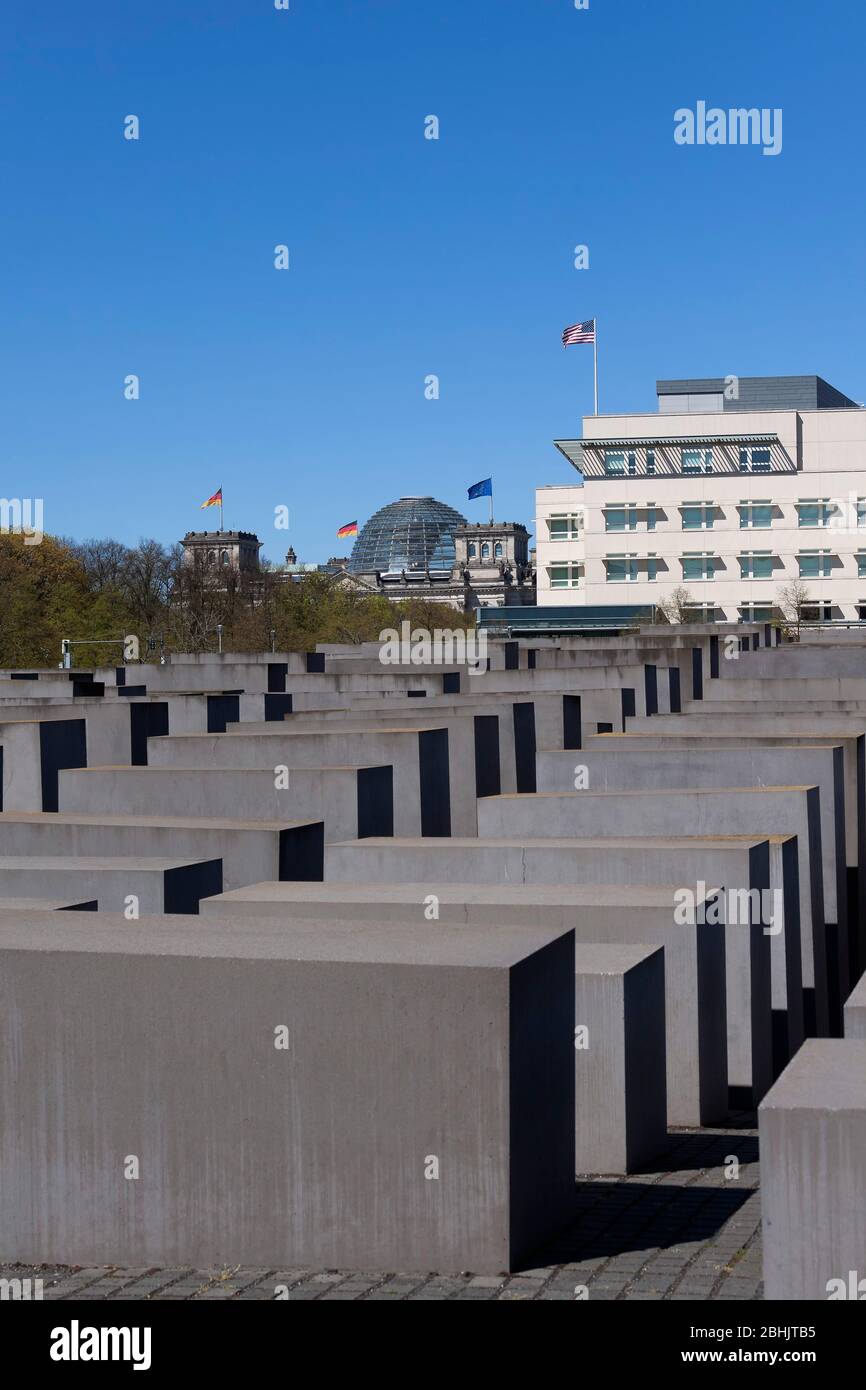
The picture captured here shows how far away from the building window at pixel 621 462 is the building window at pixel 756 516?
6.79 meters

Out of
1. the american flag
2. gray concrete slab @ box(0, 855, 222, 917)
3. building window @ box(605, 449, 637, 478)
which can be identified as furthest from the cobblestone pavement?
building window @ box(605, 449, 637, 478)

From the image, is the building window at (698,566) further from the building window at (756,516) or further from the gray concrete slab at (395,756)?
the gray concrete slab at (395,756)

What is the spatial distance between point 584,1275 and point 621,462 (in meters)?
93.5

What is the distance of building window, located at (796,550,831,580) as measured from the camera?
95.4 meters

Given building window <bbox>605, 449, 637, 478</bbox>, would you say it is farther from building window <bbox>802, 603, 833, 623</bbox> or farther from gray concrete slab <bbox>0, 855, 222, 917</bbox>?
gray concrete slab <bbox>0, 855, 222, 917</bbox>

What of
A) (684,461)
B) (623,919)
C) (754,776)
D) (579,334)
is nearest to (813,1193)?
(623,919)

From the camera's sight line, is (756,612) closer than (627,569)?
Yes

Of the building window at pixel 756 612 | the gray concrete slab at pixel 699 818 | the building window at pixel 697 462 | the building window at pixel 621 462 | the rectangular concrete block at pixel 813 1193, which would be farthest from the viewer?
the building window at pixel 697 462

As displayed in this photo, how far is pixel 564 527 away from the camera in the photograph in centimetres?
10106

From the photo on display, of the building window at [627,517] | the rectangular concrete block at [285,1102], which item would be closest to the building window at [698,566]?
the building window at [627,517]

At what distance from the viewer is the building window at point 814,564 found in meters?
95.4

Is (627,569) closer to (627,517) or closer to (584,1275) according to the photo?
(627,517)

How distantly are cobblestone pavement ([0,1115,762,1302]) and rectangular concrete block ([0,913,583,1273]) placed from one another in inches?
4.2
